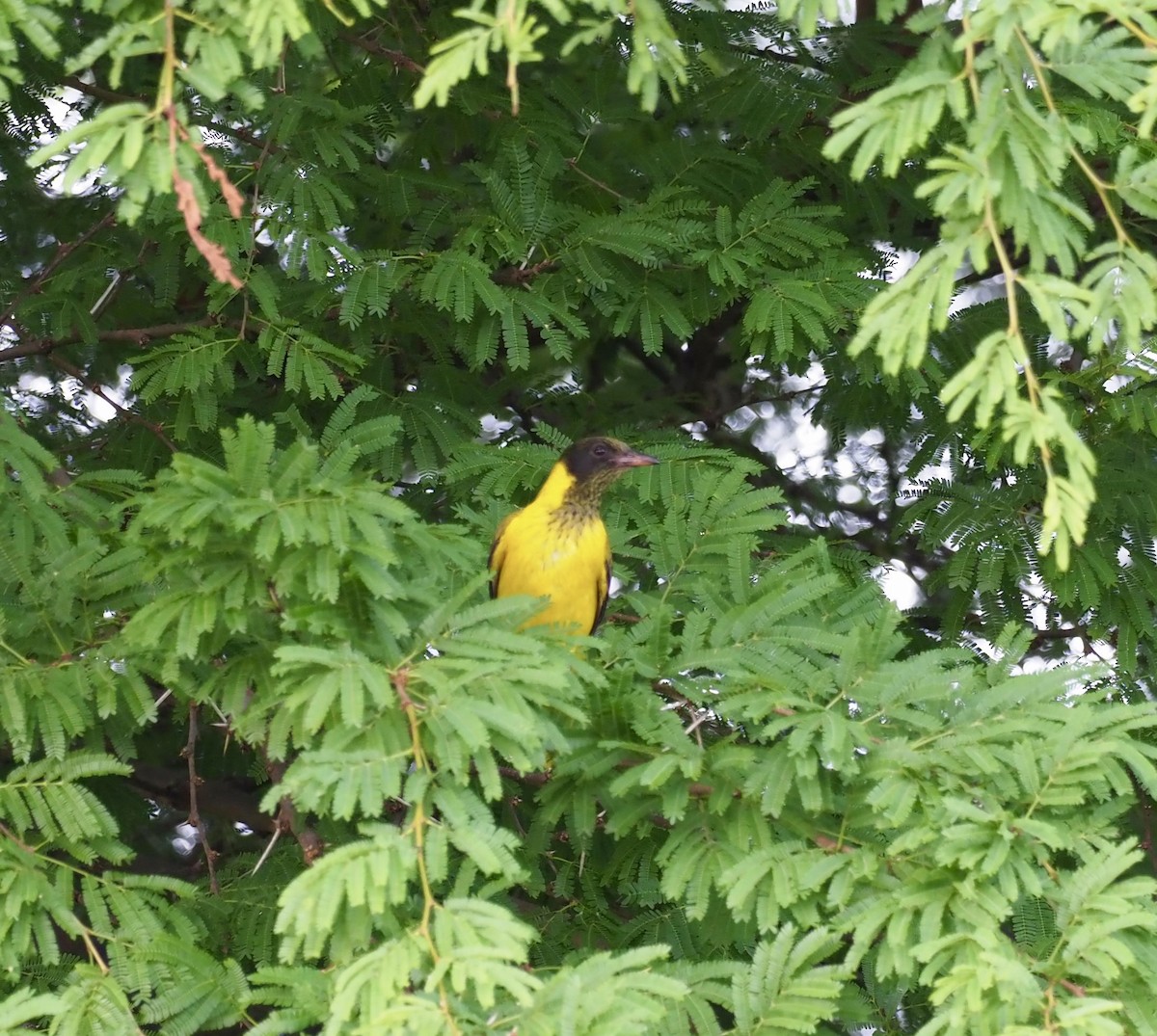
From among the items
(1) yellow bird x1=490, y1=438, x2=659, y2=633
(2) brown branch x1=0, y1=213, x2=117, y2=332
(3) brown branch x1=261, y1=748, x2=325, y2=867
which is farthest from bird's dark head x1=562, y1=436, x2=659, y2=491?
(2) brown branch x1=0, y1=213, x2=117, y2=332

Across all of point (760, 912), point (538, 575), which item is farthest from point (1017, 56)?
point (538, 575)

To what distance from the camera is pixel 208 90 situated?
3.20 metres

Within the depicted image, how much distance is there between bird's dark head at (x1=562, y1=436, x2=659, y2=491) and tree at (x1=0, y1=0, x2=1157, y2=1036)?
14 centimetres

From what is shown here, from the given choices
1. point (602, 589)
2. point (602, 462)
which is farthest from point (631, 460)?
point (602, 589)

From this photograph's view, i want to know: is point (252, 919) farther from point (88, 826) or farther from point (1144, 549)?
point (1144, 549)

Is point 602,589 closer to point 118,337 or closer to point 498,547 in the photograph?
point 498,547

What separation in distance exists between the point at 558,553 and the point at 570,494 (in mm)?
218

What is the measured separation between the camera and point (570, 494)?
17.8ft

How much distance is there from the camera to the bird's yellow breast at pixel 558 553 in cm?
538

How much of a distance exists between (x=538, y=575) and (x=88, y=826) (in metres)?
2.02

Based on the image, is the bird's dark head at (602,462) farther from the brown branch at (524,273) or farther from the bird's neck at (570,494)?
the brown branch at (524,273)

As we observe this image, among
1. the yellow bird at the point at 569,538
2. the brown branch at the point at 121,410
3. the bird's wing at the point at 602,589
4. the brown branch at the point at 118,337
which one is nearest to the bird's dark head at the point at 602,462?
the yellow bird at the point at 569,538

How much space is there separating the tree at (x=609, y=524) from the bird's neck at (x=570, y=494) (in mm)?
105

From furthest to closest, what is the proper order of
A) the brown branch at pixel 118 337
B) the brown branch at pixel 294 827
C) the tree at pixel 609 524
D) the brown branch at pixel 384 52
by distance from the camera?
the brown branch at pixel 118 337, the brown branch at pixel 384 52, the brown branch at pixel 294 827, the tree at pixel 609 524
